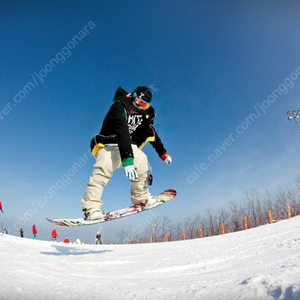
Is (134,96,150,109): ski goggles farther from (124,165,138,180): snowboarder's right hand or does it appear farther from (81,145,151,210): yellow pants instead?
(124,165,138,180): snowboarder's right hand

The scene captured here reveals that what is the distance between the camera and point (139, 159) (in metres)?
3.15

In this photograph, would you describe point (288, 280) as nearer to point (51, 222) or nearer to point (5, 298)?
point (5, 298)

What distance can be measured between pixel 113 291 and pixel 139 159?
164 centimetres

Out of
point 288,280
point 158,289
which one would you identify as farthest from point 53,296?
point 288,280

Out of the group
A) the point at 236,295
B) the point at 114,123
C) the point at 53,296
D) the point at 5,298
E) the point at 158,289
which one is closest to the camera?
the point at 236,295

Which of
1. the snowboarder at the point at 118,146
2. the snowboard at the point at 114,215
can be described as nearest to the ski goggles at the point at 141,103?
the snowboarder at the point at 118,146

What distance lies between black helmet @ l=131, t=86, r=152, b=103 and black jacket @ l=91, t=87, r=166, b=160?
98mm

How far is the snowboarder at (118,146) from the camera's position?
2795 millimetres

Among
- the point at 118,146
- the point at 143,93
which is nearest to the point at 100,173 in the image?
the point at 118,146

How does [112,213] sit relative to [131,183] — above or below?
below

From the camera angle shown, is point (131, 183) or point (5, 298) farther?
point (131, 183)

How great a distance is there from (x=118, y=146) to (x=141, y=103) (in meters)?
0.64

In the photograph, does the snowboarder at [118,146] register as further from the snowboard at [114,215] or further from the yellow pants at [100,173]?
the snowboard at [114,215]

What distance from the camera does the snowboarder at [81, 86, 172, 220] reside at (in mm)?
2795
